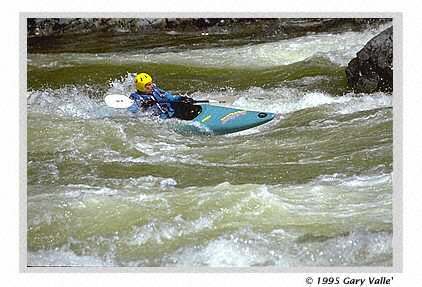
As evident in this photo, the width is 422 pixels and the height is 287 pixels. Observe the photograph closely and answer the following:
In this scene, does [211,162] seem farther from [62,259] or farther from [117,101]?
[62,259]

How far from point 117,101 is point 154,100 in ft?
0.61

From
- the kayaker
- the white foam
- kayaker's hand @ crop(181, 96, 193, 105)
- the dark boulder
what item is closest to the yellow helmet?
the kayaker

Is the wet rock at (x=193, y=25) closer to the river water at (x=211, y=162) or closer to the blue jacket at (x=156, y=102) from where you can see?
the river water at (x=211, y=162)

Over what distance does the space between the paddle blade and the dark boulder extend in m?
1.13

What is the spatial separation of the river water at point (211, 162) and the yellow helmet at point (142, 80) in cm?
4

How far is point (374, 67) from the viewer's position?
364 cm

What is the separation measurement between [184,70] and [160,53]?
0.15 meters

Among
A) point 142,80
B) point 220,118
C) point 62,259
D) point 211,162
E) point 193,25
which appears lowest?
point 62,259

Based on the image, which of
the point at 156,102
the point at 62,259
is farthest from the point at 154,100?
the point at 62,259

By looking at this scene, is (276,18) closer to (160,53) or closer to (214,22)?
(214,22)

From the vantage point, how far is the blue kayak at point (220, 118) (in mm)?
3652

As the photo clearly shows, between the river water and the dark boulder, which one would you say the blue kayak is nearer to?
the river water
